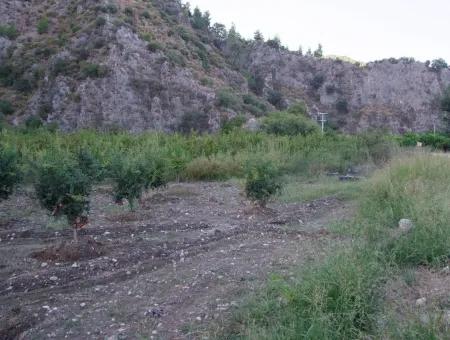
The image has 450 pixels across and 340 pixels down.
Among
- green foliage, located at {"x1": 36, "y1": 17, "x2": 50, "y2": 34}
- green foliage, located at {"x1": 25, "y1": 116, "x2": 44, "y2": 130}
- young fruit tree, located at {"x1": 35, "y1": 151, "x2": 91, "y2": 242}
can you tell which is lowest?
green foliage, located at {"x1": 25, "y1": 116, "x2": 44, "y2": 130}

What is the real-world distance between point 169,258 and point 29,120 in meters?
29.2

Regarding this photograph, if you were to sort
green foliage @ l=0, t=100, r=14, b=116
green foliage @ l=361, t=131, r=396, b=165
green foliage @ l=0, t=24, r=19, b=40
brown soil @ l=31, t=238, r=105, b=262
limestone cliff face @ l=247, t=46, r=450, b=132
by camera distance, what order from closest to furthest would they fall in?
brown soil @ l=31, t=238, r=105, b=262
green foliage @ l=361, t=131, r=396, b=165
green foliage @ l=0, t=100, r=14, b=116
green foliage @ l=0, t=24, r=19, b=40
limestone cliff face @ l=247, t=46, r=450, b=132

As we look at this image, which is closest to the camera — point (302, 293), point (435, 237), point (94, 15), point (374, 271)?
point (302, 293)

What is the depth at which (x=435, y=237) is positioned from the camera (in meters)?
5.66

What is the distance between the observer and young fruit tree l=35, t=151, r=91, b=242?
6.64 meters

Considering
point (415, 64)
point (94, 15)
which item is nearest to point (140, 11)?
point (94, 15)

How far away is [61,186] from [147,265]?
1.55 meters

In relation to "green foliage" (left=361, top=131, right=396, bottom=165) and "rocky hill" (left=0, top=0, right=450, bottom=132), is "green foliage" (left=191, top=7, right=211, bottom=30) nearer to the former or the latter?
"rocky hill" (left=0, top=0, right=450, bottom=132)

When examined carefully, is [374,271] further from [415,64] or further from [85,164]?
[415,64]

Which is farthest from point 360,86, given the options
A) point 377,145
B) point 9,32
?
point 377,145

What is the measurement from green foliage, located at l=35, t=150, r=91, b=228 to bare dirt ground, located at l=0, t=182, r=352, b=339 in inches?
19.3

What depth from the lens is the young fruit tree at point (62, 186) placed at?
6.64 metres

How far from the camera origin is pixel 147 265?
20.2ft

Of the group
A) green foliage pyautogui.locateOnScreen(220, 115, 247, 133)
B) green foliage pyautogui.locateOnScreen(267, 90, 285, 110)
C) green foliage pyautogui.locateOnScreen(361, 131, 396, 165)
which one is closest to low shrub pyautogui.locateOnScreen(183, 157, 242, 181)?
green foliage pyautogui.locateOnScreen(361, 131, 396, 165)
